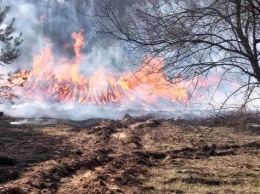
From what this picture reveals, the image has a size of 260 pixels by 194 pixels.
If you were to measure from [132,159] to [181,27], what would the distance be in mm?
7474

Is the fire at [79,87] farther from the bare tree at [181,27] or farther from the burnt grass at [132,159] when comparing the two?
the bare tree at [181,27]

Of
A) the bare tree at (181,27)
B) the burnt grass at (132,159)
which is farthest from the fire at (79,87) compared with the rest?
the bare tree at (181,27)

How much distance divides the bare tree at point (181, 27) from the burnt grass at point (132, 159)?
3.47 feet

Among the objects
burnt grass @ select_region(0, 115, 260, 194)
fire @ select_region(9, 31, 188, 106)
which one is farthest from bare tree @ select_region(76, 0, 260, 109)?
fire @ select_region(9, 31, 188, 106)

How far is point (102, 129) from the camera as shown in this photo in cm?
1966

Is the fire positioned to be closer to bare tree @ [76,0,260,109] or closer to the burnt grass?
the burnt grass

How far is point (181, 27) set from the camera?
17.6ft

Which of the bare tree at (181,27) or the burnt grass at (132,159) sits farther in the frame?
the burnt grass at (132,159)

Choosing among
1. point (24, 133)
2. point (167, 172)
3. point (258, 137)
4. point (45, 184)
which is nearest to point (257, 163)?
point (167, 172)

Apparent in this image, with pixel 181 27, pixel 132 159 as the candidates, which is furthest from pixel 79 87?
pixel 181 27

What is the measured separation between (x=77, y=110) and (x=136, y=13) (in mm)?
27932

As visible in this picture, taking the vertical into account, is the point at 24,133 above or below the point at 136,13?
below

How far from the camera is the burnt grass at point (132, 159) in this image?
857cm

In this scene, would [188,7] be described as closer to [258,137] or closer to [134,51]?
[134,51]
